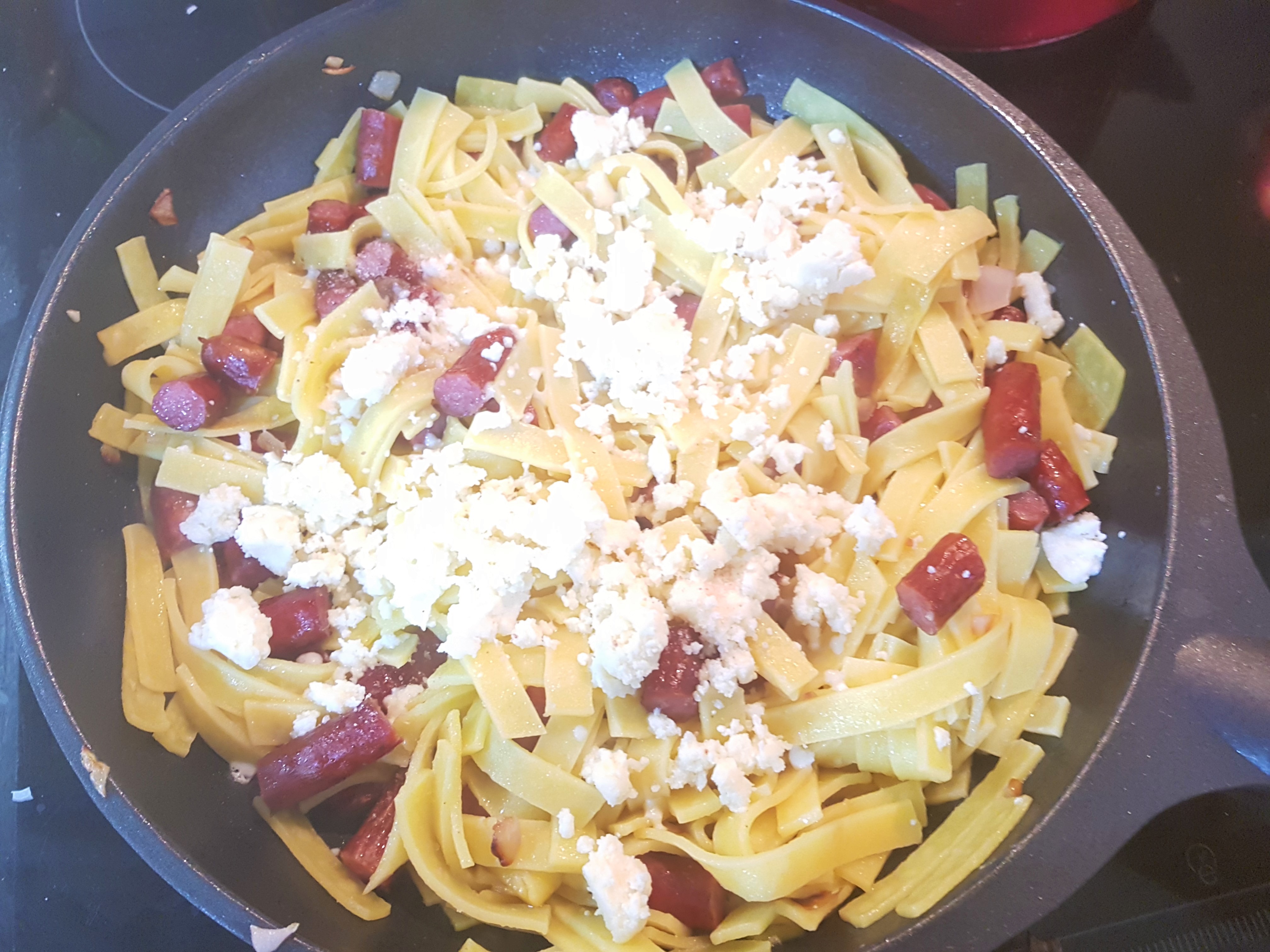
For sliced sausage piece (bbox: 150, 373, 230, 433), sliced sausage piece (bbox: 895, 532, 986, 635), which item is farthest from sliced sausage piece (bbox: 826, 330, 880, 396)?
sliced sausage piece (bbox: 150, 373, 230, 433)

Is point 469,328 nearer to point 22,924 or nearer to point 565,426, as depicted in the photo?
point 565,426

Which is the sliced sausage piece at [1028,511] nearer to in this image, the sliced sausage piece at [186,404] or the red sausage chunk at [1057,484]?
the red sausage chunk at [1057,484]

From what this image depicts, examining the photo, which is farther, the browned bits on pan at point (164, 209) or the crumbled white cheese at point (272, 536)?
the browned bits on pan at point (164, 209)

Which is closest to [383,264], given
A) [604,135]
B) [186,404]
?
[186,404]

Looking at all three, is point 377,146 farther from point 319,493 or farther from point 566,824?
point 566,824

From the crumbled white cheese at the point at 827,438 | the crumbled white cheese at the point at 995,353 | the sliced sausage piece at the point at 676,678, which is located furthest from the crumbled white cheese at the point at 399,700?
the crumbled white cheese at the point at 995,353

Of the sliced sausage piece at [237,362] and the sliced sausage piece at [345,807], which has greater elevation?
the sliced sausage piece at [237,362]
